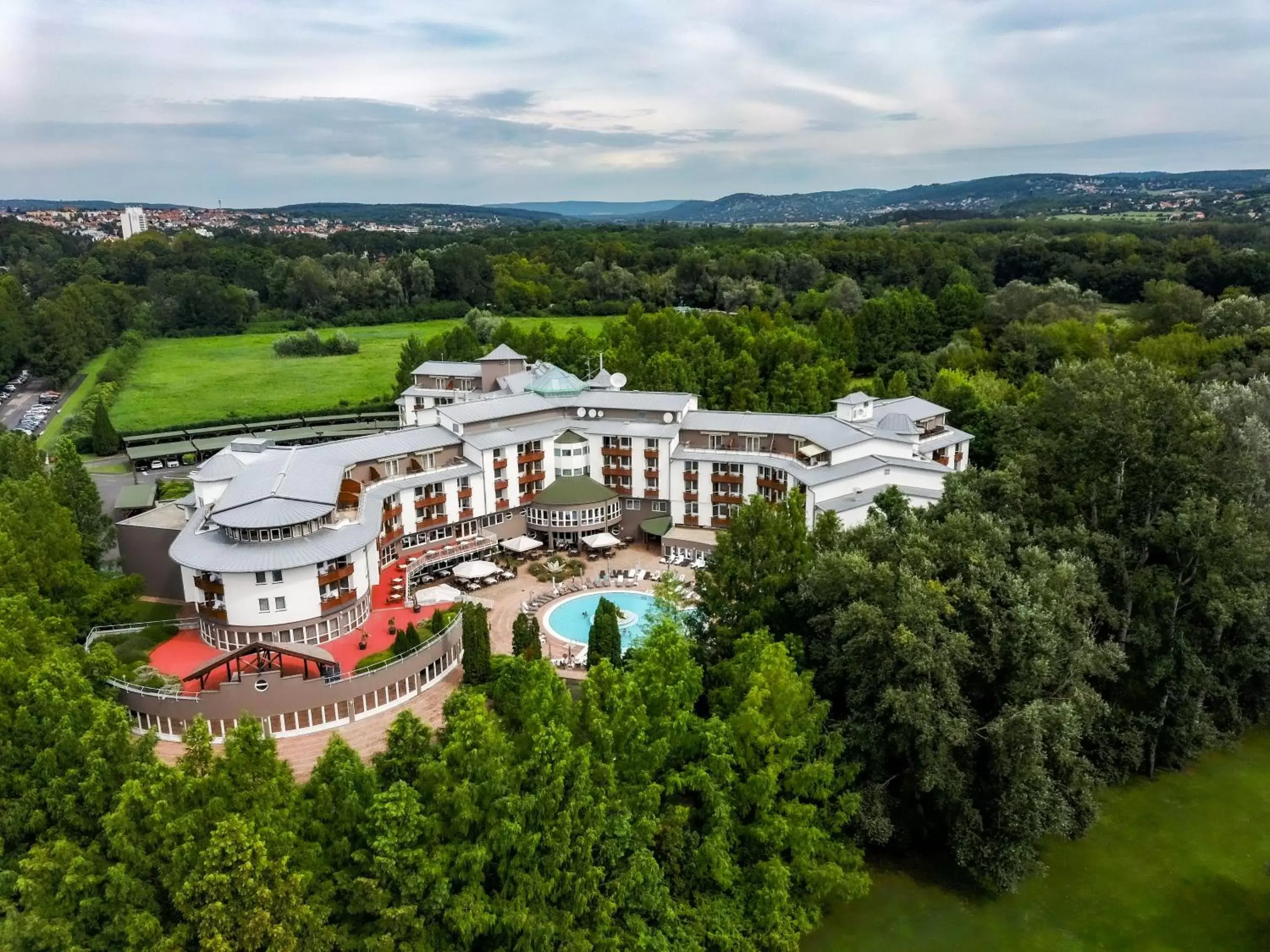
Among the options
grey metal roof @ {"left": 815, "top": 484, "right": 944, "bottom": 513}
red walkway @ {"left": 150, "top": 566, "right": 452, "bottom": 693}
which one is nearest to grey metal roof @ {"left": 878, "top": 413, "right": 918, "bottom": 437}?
grey metal roof @ {"left": 815, "top": 484, "right": 944, "bottom": 513}

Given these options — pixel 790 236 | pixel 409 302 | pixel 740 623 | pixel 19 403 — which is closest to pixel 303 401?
pixel 19 403

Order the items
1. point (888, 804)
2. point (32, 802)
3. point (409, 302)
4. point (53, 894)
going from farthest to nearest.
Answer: point (409, 302), point (888, 804), point (32, 802), point (53, 894)

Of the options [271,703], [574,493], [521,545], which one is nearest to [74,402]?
[521,545]

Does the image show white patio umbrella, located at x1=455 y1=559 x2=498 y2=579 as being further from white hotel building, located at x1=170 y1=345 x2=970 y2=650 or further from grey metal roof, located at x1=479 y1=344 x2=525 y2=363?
grey metal roof, located at x1=479 y1=344 x2=525 y2=363

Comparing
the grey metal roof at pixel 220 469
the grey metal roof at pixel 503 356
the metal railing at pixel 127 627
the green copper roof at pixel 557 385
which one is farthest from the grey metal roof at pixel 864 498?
the grey metal roof at pixel 503 356

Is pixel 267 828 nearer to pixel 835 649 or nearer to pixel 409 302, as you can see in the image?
pixel 835 649

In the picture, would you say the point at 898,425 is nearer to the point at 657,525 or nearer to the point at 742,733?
the point at 657,525
